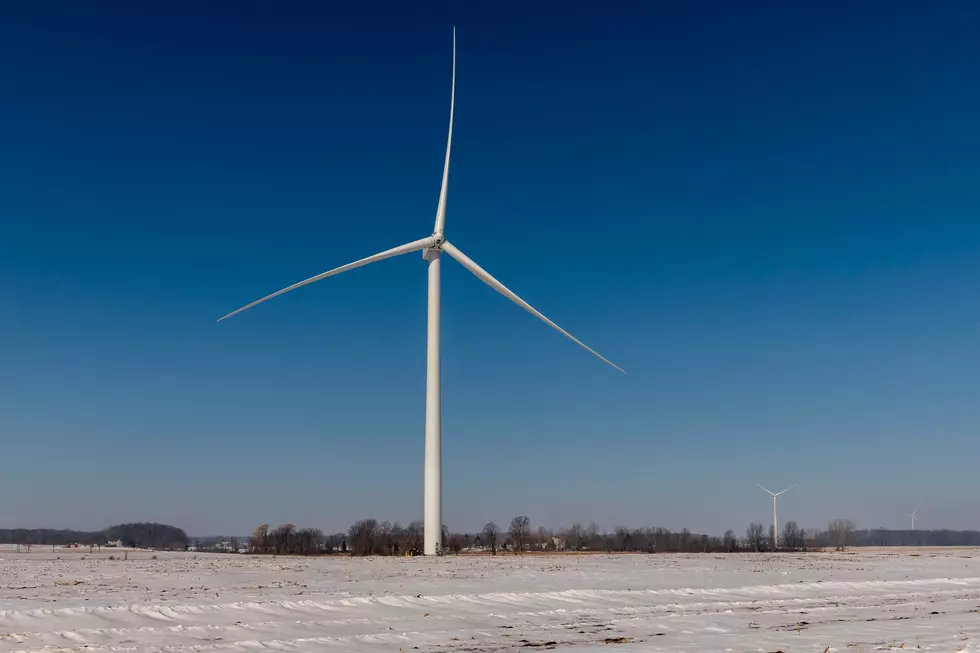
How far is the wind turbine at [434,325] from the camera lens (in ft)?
206

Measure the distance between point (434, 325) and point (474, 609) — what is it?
40.6 meters

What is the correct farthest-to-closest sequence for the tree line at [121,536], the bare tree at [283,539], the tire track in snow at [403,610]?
the tree line at [121,536] → the bare tree at [283,539] → the tire track in snow at [403,610]

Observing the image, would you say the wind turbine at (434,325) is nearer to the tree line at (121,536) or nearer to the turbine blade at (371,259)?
the turbine blade at (371,259)

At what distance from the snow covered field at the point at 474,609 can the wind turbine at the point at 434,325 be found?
18.8 meters

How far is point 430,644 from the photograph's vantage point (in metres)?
20.3

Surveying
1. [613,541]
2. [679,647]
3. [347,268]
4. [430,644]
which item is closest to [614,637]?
[679,647]

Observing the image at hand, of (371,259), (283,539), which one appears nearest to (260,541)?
(283,539)

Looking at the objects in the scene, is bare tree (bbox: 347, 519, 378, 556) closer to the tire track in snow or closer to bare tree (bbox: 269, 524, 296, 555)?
bare tree (bbox: 269, 524, 296, 555)

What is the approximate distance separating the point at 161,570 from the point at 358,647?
24.9 meters

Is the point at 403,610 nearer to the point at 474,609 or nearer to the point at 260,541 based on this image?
the point at 474,609

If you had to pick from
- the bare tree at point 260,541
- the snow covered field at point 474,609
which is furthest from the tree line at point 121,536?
the snow covered field at point 474,609

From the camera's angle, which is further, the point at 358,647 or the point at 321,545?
the point at 321,545

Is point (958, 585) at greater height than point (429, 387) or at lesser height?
lesser

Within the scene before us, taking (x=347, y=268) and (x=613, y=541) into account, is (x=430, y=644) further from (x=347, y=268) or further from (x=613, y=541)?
(x=613, y=541)
